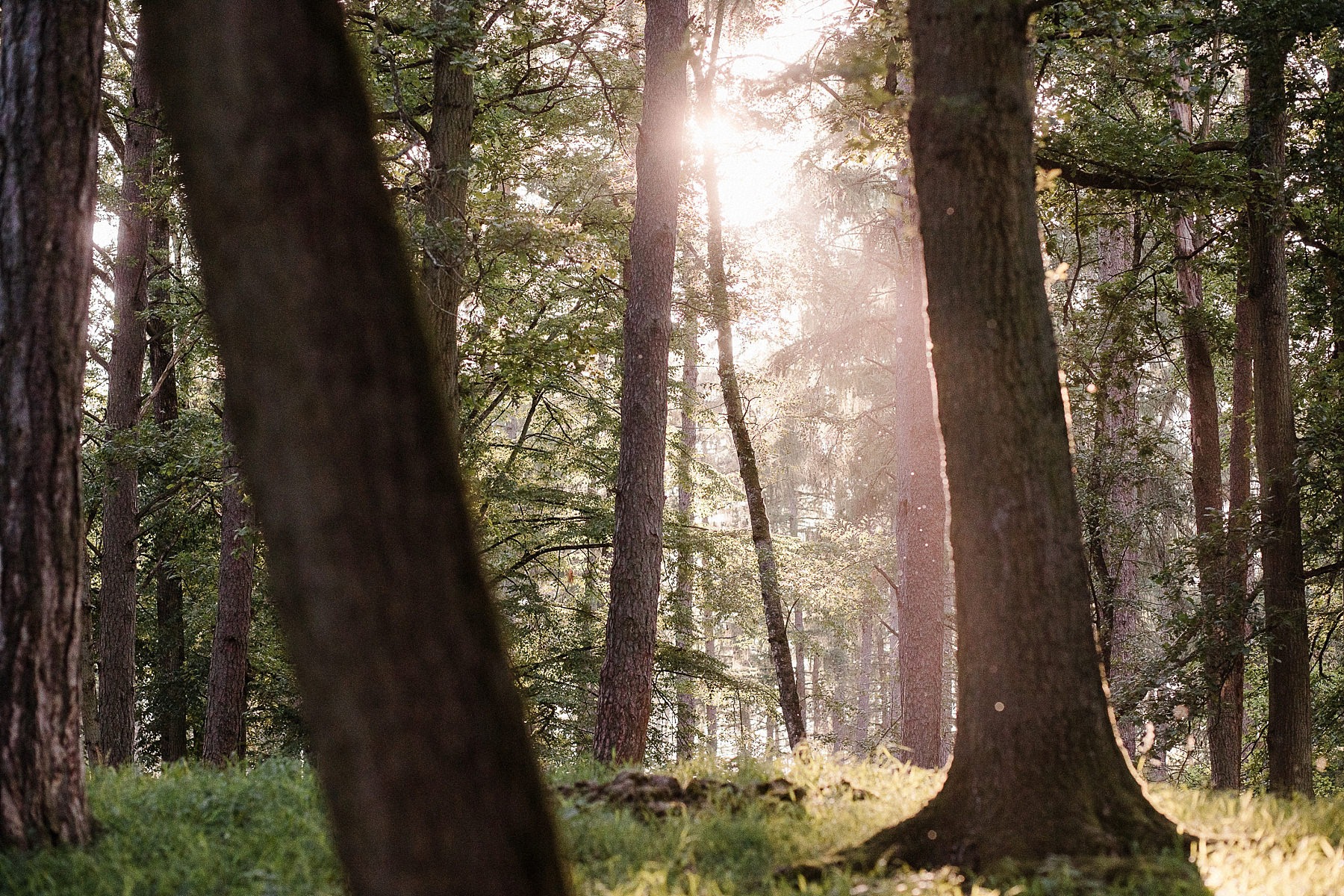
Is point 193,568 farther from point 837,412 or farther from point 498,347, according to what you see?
point 837,412

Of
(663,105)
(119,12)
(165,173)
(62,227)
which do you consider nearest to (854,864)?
(62,227)

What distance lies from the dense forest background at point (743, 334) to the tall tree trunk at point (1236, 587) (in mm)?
55

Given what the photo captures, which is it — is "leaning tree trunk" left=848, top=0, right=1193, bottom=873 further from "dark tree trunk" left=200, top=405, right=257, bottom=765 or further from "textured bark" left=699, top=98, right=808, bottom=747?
"dark tree trunk" left=200, top=405, right=257, bottom=765

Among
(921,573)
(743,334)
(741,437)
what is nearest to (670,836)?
(921,573)

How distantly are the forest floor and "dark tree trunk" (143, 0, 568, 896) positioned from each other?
1.95m

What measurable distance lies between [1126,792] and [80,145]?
5.25 metres

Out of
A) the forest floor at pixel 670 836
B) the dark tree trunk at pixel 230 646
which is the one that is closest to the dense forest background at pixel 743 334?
the dark tree trunk at pixel 230 646

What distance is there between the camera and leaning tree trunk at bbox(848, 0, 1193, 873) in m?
4.10

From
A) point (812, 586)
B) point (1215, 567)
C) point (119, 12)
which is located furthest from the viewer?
point (812, 586)

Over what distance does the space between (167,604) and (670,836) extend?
1765cm

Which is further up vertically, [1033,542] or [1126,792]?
[1033,542]

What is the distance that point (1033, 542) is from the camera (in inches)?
166

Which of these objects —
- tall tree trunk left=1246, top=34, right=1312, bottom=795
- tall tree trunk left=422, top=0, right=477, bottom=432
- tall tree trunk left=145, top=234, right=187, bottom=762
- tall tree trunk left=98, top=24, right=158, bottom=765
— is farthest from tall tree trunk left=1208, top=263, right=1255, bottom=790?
tall tree trunk left=145, top=234, right=187, bottom=762

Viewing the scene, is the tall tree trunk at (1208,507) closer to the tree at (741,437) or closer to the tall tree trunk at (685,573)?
the tree at (741,437)
